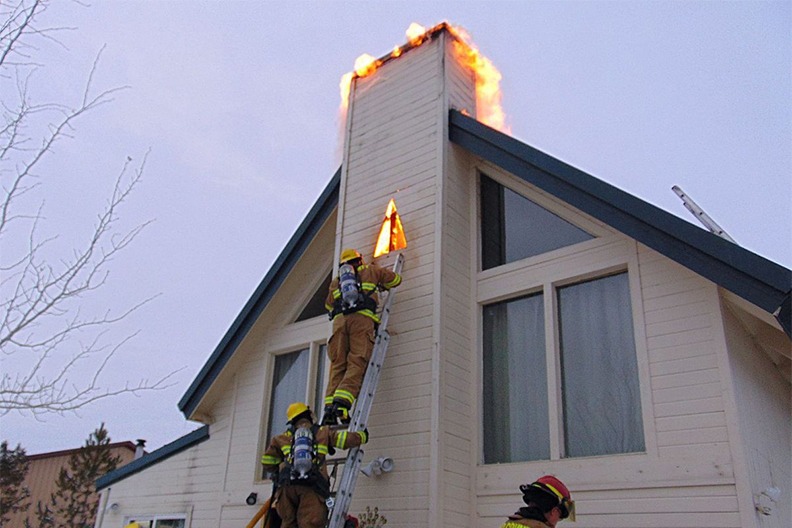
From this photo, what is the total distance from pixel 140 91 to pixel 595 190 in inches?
168

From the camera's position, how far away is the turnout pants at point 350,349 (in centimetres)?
730

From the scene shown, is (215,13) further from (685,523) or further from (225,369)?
(225,369)

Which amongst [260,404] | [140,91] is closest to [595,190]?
[140,91]

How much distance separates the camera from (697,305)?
253 inches

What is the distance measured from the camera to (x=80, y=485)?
102 ft

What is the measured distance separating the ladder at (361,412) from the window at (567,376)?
1.13 metres

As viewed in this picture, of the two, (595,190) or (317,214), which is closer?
(595,190)

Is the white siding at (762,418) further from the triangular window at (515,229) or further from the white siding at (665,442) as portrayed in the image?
the triangular window at (515,229)

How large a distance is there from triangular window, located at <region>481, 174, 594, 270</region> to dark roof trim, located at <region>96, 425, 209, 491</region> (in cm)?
511

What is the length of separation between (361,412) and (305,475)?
40.3 inches

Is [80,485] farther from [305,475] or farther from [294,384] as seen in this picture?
[305,475]

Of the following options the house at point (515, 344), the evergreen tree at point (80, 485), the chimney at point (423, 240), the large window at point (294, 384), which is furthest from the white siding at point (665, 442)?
the evergreen tree at point (80, 485)

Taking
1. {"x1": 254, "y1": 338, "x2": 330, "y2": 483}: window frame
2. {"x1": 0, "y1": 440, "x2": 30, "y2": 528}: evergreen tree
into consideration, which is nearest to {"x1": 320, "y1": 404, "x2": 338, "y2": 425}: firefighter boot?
{"x1": 254, "y1": 338, "x2": 330, "y2": 483}: window frame

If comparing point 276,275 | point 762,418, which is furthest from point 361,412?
point 762,418
